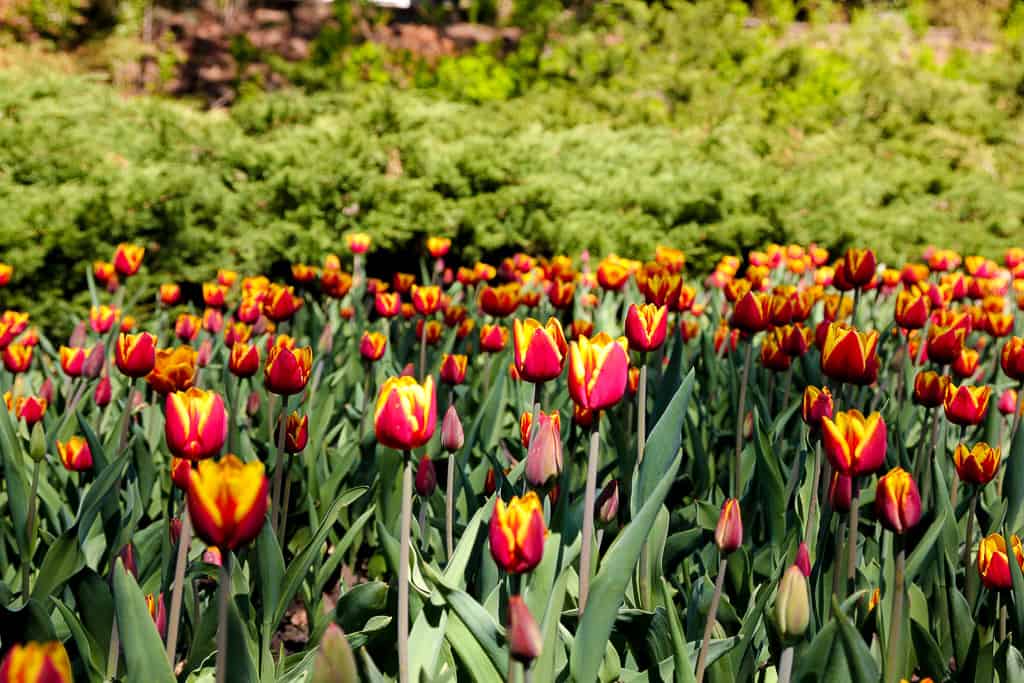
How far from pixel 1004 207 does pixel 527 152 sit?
3617 millimetres

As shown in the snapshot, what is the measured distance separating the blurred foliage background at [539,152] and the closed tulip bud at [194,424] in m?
3.43

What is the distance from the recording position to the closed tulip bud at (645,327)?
1597 mm

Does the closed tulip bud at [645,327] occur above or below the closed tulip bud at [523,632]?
above

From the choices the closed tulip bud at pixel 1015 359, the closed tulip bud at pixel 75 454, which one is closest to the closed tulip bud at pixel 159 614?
the closed tulip bud at pixel 75 454

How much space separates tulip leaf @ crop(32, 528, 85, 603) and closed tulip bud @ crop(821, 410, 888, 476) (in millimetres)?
1248

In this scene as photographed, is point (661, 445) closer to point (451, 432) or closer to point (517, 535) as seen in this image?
point (451, 432)

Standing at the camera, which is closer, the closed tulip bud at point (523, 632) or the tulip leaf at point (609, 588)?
the closed tulip bud at point (523, 632)

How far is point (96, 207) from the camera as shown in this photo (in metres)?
4.50

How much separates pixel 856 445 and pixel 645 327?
445 mm

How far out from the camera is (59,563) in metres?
1.63

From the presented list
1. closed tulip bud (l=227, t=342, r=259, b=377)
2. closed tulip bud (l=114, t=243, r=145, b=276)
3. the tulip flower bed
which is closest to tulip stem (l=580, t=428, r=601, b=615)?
the tulip flower bed

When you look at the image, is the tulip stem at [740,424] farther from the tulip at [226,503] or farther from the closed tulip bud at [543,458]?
the tulip at [226,503]

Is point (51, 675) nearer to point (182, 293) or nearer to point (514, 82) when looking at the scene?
point (182, 293)

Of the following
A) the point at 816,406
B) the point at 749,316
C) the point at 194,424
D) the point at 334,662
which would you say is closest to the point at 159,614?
the point at 194,424
